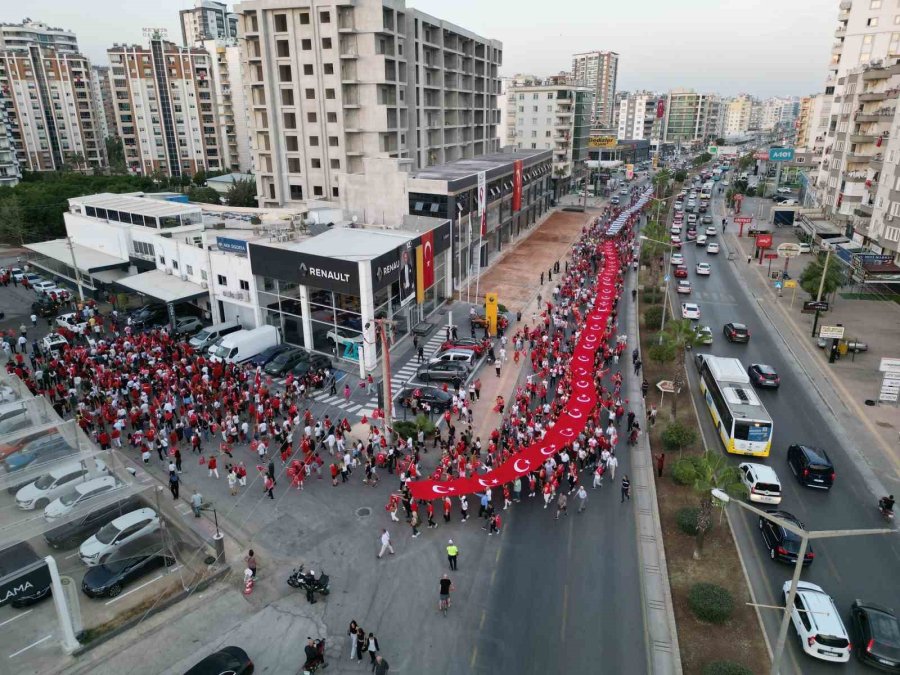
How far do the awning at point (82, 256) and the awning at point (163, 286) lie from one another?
14.1 ft

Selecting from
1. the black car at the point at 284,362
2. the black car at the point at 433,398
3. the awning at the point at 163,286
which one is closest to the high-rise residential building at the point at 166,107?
the awning at the point at 163,286

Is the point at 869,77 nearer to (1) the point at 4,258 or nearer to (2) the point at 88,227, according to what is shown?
(2) the point at 88,227

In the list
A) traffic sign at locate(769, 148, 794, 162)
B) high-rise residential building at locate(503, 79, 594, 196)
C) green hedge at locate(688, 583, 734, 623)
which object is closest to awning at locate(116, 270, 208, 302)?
green hedge at locate(688, 583, 734, 623)

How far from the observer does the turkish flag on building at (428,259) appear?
156ft

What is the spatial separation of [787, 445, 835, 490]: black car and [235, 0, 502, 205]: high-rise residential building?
53.2m

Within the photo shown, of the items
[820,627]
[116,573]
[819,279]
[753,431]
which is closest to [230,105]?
[819,279]

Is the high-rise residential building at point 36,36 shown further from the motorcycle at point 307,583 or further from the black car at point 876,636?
the black car at point 876,636

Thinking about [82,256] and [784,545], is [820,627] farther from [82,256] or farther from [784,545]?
[82,256]

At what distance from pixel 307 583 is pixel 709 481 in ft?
50.1

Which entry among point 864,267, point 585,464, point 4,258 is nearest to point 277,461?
point 585,464

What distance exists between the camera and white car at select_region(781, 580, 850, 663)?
18188mm

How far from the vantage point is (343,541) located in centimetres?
2416

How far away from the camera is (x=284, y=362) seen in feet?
132

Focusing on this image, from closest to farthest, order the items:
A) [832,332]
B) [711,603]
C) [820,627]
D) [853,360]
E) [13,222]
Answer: [820,627] < [711,603] < [832,332] < [853,360] < [13,222]
